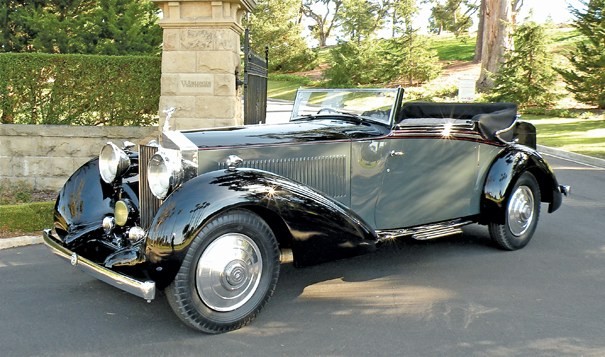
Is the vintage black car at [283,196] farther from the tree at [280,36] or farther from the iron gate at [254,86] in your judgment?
the tree at [280,36]

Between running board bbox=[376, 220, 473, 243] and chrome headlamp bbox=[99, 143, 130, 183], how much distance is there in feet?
7.06

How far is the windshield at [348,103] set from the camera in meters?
4.76

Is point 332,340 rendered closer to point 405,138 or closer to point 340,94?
point 405,138

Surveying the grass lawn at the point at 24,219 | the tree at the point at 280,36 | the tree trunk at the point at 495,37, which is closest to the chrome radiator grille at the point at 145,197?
the grass lawn at the point at 24,219

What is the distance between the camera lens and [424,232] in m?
4.68

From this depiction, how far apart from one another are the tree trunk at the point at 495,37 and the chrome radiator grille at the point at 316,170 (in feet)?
77.5

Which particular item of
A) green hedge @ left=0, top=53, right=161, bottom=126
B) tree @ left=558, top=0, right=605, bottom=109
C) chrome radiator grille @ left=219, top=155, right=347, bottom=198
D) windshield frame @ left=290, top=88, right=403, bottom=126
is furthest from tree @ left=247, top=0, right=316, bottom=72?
chrome radiator grille @ left=219, top=155, right=347, bottom=198

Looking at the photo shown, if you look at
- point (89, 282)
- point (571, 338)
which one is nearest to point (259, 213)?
point (89, 282)

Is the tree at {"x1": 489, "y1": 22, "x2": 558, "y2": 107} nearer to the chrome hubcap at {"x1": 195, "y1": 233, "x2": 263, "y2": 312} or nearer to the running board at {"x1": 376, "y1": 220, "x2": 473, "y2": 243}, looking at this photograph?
the running board at {"x1": 376, "y1": 220, "x2": 473, "y2": 243}

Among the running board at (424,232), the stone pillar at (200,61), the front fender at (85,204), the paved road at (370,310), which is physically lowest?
the paved road at (370,310)

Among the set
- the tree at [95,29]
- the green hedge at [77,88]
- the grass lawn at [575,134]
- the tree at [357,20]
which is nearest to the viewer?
the green hedge at [77,88]

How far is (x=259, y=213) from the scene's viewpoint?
12.1 feet

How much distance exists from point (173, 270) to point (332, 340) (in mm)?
1064

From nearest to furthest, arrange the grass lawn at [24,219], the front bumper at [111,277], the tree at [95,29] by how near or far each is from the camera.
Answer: the front bumper at [111,277], the grass lawn at [24,219], the tree at [95,29]
